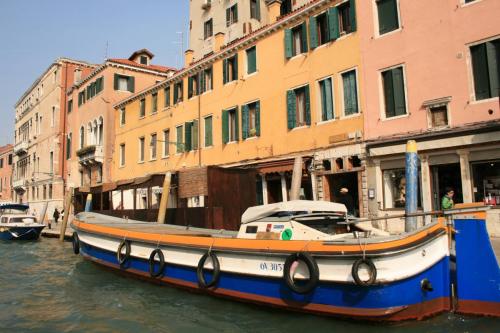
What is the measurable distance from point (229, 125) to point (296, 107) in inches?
161

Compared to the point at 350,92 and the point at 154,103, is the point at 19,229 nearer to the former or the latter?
the point at 154,103

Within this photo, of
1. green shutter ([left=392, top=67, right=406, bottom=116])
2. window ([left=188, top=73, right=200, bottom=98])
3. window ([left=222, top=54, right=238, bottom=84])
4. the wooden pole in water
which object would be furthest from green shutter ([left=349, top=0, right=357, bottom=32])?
window ([left=188, top=73, right=200, bottom=98])

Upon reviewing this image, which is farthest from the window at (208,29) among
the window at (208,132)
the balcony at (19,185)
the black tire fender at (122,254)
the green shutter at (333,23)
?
the balcony at (19,185)

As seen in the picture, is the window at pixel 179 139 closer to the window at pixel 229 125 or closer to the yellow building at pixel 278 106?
the yellow building at pixel 278 106

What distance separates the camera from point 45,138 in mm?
40000

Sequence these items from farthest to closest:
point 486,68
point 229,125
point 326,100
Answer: point 229,125
point 326,100
point 486,68

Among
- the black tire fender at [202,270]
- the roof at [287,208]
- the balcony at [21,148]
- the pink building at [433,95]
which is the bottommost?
the black tire fender at [202,270]

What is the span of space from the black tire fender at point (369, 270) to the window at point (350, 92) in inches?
349

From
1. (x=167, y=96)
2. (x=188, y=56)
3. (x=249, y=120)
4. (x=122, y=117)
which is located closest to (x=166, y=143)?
(x=167, y=96)

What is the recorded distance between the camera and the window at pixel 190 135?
68.6 feet

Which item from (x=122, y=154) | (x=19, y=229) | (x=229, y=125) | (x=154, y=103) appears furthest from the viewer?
(x=122, y=154)

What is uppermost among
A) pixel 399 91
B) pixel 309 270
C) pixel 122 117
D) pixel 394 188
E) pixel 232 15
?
pixel 232 15

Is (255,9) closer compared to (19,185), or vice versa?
(255,9)

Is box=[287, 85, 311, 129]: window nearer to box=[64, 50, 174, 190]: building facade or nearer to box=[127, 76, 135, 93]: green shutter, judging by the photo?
box=[64, 50, 174, 190]: building facade
